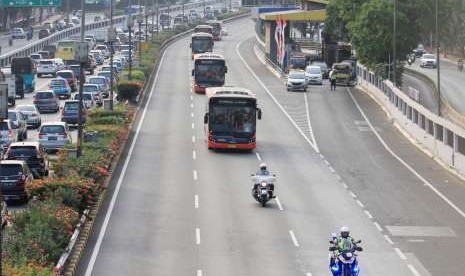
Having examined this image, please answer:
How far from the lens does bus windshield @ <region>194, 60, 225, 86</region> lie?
77.8m

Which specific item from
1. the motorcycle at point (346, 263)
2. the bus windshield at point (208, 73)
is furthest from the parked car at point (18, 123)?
the motorcycle at point (346, 263)

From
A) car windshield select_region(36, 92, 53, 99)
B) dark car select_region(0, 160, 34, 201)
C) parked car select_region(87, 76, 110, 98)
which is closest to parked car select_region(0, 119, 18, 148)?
dark car select_region(0, 160, 34, 201)

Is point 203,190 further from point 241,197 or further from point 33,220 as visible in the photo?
point 33,220

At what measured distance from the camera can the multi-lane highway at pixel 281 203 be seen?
99.6 feet

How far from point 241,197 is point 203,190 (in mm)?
1995

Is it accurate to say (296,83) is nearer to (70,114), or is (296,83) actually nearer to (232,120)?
(70,114)

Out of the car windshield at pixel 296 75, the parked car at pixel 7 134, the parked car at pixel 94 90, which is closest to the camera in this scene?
the parked car at pixel 7 134

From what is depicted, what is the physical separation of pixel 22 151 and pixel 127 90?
2893 cm

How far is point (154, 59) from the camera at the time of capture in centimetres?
10444

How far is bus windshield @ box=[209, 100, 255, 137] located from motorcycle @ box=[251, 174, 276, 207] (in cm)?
1290

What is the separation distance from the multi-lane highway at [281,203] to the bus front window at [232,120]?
3.78 feet

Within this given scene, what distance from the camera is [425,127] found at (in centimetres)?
5572

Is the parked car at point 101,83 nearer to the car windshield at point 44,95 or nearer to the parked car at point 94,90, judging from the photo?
the parked car at point 94,90

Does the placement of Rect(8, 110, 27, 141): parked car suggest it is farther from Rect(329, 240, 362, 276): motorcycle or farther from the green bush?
Rect(329, 240, 362, 276): motorcycle
